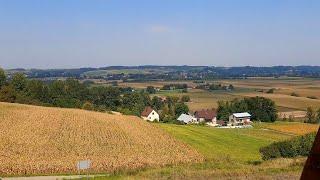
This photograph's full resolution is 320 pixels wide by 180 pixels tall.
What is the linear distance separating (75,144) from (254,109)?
7706 cm

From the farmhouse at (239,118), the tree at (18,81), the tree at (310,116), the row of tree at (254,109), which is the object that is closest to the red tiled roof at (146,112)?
the row of tree at (254,109)

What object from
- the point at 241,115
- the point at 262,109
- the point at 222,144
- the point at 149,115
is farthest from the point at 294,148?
the point at 262,109

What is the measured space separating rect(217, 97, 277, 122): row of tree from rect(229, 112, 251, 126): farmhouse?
2838 millimetres

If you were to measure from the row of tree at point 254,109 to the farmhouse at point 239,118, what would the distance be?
284 cm

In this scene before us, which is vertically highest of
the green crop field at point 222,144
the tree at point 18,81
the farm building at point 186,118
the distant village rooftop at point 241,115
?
the tree at point 18,81

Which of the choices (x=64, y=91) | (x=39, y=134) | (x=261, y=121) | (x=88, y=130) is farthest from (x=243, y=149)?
(x=64, y=91)

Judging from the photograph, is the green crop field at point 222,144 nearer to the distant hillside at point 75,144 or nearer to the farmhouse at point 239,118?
the distant hillside at point 75,144

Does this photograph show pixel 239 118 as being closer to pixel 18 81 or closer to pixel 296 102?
pixel 296 102

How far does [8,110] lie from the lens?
70.0m

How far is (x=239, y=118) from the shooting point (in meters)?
112

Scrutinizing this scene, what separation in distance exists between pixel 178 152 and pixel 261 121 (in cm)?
7119

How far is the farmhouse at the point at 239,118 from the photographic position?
110 m

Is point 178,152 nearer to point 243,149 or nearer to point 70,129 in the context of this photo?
point 243,149

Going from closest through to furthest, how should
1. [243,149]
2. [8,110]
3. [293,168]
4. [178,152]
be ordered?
1. [293,168]
2. [178,152]
3. [243,149]
4. [8,110]
